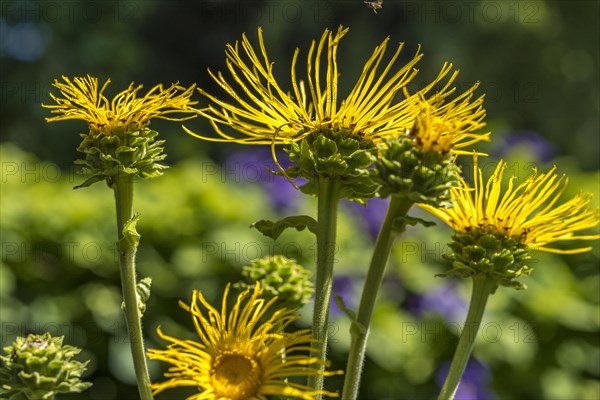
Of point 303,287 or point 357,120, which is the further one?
point 303,287

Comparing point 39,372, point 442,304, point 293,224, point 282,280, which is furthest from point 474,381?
point 39,372

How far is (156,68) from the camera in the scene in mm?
6281

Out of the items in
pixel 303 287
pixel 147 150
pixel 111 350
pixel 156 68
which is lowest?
pixel 111 350

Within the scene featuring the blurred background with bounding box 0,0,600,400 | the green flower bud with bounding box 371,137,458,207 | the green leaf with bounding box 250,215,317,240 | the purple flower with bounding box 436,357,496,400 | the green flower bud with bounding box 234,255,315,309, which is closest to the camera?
the green flower bud with bounding box 371,137,458,207

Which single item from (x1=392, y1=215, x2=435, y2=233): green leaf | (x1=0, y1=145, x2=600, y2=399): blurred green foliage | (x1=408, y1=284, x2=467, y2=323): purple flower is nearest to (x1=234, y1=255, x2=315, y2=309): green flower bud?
(x1=392, y1=215, x2=435, y2=233): green leaf

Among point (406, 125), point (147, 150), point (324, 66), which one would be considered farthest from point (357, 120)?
point (324, 66)

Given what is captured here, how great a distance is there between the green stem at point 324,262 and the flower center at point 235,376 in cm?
6

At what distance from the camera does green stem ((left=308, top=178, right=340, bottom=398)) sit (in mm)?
857

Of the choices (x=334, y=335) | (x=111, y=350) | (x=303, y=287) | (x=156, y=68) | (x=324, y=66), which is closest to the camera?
(x=303, y=287)

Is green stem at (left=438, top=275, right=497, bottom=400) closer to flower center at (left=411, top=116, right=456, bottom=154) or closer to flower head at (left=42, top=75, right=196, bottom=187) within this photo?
flower center at (left=411, top=116, right=456, bottom=154)

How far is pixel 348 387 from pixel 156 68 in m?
5.65

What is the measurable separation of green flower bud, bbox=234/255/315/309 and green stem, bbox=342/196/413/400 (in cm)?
18

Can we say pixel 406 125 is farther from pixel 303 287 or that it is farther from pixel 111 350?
pixel 111 350

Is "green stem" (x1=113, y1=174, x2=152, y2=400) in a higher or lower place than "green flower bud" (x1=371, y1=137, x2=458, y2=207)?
lower
